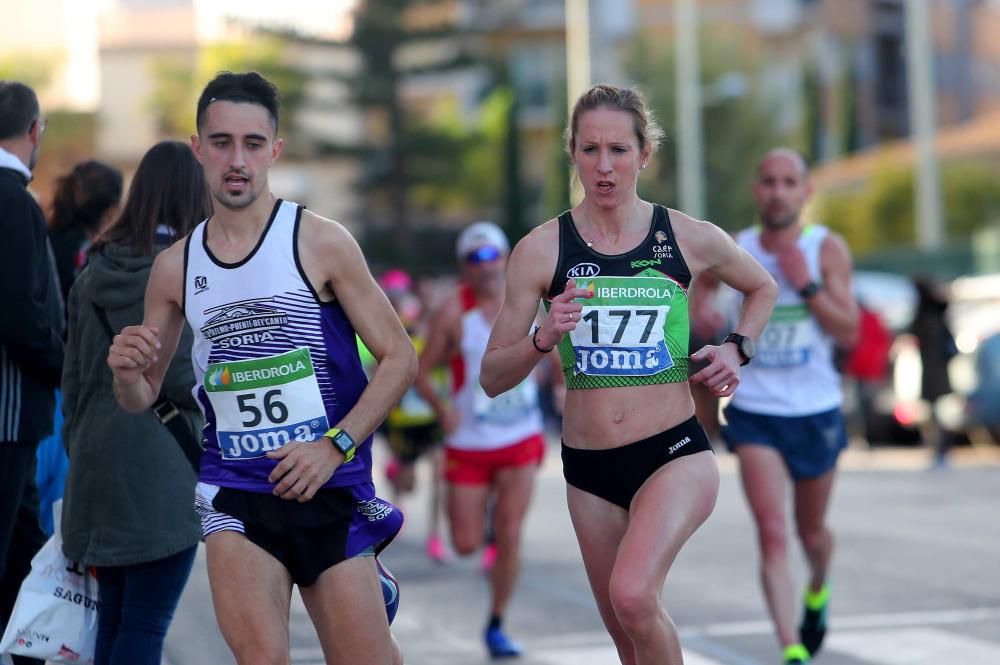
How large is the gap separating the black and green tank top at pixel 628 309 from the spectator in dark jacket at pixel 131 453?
1253 millimetres

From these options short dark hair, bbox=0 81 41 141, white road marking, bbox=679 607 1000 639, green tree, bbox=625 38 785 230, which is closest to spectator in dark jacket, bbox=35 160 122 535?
short dark hair, bbox=0 81 41 141

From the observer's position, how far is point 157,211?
588cm

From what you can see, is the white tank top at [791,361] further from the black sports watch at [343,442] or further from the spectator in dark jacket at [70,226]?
the black sports watch at [343,442]

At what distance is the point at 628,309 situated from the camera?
5.80m

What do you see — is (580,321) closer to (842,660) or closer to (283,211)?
(283,211)

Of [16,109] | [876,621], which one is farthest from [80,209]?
[876,621]

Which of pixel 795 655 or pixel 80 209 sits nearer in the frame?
pixel 80 209

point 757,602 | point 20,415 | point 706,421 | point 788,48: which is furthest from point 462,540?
point 788,48

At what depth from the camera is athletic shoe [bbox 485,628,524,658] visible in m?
8.87

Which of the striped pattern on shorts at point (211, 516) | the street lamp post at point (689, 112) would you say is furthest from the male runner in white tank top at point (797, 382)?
the street lamp post at point (689, 112)

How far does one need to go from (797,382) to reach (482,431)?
2035 mm

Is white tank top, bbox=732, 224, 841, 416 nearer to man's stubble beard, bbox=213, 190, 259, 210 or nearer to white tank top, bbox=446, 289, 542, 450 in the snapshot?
white tank top, bbox=446, 289, 542, 450

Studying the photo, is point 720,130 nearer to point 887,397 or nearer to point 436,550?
point 887,397

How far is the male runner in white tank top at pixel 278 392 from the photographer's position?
4.97 metres
